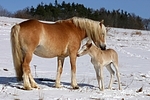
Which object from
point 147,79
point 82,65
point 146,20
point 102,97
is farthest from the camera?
point 146,20

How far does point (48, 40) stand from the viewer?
8.36 m

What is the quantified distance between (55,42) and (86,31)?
113 centimetres

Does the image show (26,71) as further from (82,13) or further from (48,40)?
(82,13)

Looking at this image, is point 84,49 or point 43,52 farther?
point 84,49

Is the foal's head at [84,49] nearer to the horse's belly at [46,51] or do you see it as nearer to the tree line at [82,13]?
the horse's belly at [46,51]

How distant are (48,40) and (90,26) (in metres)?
1.41

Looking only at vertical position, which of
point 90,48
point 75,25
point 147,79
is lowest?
point 147,79

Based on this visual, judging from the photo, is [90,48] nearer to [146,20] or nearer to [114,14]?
[114,14]

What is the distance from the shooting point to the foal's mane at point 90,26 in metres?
9.15

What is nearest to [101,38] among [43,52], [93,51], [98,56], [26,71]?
[93,51]

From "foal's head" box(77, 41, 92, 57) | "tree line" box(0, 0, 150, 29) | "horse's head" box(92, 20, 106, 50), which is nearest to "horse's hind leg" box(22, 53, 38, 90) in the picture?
"foal's head" box(77, 41, 92, 57)

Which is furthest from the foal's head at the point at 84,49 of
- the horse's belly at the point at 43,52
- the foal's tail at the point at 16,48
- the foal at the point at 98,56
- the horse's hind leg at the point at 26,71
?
the foal's tail at the point at 16,48

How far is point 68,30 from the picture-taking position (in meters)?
9.01

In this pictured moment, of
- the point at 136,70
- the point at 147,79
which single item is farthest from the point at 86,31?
the point at 136,70
